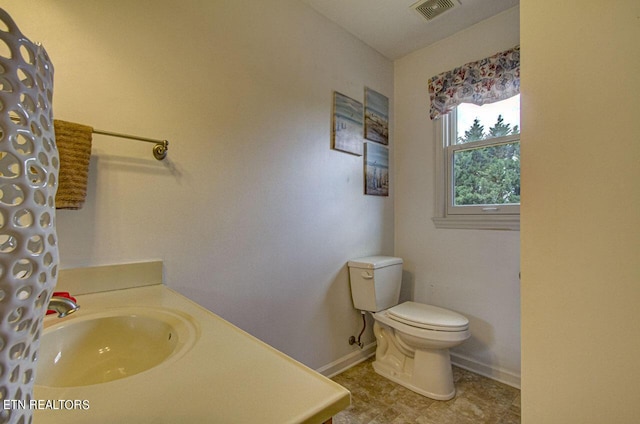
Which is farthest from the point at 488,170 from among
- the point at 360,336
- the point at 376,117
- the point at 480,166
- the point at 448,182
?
the point at 360,336

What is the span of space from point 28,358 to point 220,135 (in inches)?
50.9

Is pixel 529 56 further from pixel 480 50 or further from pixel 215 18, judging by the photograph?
pixel 215 18

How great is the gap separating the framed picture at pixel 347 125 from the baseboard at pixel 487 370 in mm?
1690

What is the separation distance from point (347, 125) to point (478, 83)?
948 mm

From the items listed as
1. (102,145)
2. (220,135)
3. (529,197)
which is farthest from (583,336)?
(102,145)

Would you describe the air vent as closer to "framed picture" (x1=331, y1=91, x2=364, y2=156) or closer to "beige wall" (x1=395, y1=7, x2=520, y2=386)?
"beige wall" (x1=395, y1=7, x2=520, y2=386)

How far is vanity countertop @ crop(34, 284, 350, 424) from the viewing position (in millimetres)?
396

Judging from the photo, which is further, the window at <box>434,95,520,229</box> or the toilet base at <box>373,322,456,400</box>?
the window at <box>434,95,520,229</box>

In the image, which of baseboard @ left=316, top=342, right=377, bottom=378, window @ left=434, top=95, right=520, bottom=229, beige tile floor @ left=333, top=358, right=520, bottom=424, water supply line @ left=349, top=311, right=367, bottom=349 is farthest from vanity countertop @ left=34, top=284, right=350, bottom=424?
window @ left=434, top=95, right=520, bottom=229

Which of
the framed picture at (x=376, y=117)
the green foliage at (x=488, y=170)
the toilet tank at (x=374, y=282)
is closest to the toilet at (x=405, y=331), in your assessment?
the toilet tank at (x=374, y=282)

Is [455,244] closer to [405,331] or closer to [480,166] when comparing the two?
[480,166]

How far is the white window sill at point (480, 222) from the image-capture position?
181cm

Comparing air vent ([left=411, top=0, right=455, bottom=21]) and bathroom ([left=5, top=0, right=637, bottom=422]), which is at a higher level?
air vent ([left=411, top=0, right=455, bottom=21])

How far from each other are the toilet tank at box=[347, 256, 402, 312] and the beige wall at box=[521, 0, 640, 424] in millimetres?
931
